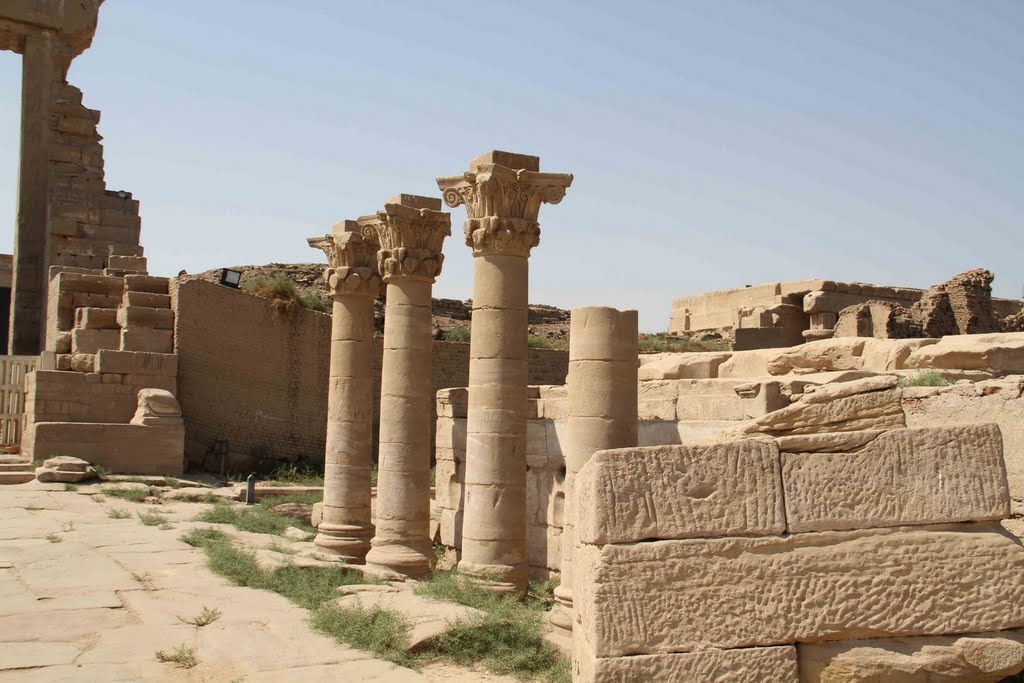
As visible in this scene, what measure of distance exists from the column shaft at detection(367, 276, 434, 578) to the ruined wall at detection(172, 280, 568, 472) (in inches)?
367

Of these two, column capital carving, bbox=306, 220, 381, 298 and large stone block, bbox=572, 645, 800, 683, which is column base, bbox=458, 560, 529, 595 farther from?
large stone block, bbox=572, 645, 800, 683

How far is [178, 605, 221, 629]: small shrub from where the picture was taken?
8.62m

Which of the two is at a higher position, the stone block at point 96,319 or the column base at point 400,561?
the stone block at point 96,319

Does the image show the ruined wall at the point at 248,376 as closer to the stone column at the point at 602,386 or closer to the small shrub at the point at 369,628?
the small shrub at the point at 369,628

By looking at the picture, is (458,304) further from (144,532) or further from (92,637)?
(92,637)

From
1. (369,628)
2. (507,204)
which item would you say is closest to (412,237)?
(507,204)

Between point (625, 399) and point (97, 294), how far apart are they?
50.8 ft

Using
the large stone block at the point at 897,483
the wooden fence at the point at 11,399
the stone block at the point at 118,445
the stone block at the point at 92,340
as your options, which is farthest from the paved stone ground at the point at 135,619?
the stone block at the point at 92,340

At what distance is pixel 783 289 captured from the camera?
2434cm

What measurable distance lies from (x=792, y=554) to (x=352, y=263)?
993cm

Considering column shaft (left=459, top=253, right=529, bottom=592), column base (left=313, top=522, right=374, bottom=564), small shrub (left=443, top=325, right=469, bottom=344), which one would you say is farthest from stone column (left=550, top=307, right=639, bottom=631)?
small shrub (left=443, top=325, right=469, bottom=344)

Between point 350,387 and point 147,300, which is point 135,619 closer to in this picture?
point 350,387

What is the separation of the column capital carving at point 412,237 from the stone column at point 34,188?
15.7 meters

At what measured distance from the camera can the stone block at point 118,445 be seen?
693 inches
